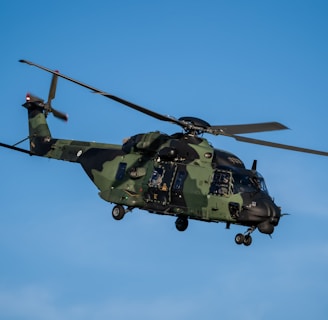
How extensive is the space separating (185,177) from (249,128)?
3740mm

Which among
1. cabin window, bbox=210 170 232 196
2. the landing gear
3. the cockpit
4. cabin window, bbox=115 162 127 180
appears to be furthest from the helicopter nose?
cabin window, bbox=115 162 127 180

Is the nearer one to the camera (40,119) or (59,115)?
(59,115)

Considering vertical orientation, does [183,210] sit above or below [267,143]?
below

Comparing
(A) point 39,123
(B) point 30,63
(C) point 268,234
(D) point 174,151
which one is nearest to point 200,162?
(D) point 174,151

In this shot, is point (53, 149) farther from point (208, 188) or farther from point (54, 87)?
point (208, 188)

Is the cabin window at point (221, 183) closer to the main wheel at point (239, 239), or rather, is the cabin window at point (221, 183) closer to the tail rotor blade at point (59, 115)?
the main wheel at point (239, 239)

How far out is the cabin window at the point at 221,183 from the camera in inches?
1385

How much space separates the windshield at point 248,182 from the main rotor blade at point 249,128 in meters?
2.13

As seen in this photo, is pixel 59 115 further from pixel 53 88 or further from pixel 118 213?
pixel 118 213

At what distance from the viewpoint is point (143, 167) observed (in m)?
37.9

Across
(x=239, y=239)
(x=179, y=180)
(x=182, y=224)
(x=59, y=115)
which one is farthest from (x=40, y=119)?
(x=239, y=239)

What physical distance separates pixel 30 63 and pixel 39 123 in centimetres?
1154

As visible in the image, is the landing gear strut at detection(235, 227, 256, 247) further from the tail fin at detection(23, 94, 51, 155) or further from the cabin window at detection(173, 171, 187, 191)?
the tail fin at detection(23, 94, 51, 155)

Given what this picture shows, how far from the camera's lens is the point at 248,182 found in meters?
35.4
